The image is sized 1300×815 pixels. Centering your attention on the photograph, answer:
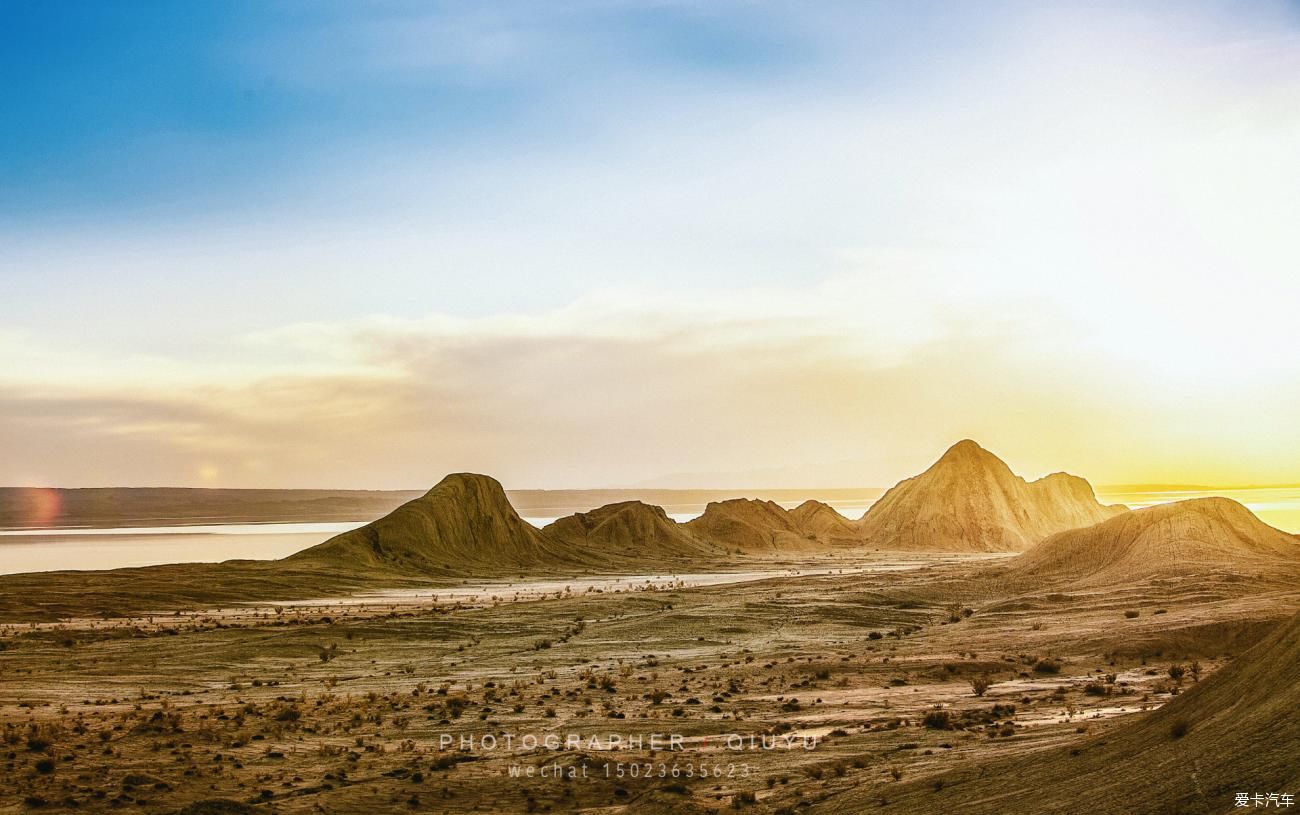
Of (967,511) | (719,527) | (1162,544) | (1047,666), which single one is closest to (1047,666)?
(1047,666)

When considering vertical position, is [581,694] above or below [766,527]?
below

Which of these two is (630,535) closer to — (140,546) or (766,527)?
(766,527)

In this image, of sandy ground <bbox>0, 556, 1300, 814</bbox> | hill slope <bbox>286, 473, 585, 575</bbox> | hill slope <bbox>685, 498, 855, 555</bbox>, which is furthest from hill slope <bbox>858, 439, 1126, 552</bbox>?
sandy ground <bbox>0, 556, 1300, 814</bbox>

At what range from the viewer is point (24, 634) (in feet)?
122

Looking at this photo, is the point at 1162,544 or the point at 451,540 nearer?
the point at 1162,544

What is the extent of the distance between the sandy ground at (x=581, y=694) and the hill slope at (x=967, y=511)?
43.7 meters

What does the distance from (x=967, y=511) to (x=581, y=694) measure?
72.9 m

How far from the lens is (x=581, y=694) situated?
84.5 ft

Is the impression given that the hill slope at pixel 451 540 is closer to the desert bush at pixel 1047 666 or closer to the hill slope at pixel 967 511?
the hill slope at pixel 967 511

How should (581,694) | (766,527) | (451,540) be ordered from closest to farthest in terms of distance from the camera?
(581,694) → (451,540) → (766,527)

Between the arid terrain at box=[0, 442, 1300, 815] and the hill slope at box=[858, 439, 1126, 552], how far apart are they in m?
28.2

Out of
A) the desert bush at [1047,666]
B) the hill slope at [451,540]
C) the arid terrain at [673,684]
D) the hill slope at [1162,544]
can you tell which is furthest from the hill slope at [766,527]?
the desert bush at [1047,666]

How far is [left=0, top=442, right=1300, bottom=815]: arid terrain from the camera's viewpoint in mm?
15109

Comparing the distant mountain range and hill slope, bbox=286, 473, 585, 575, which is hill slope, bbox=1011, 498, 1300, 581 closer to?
the distant mountain range
